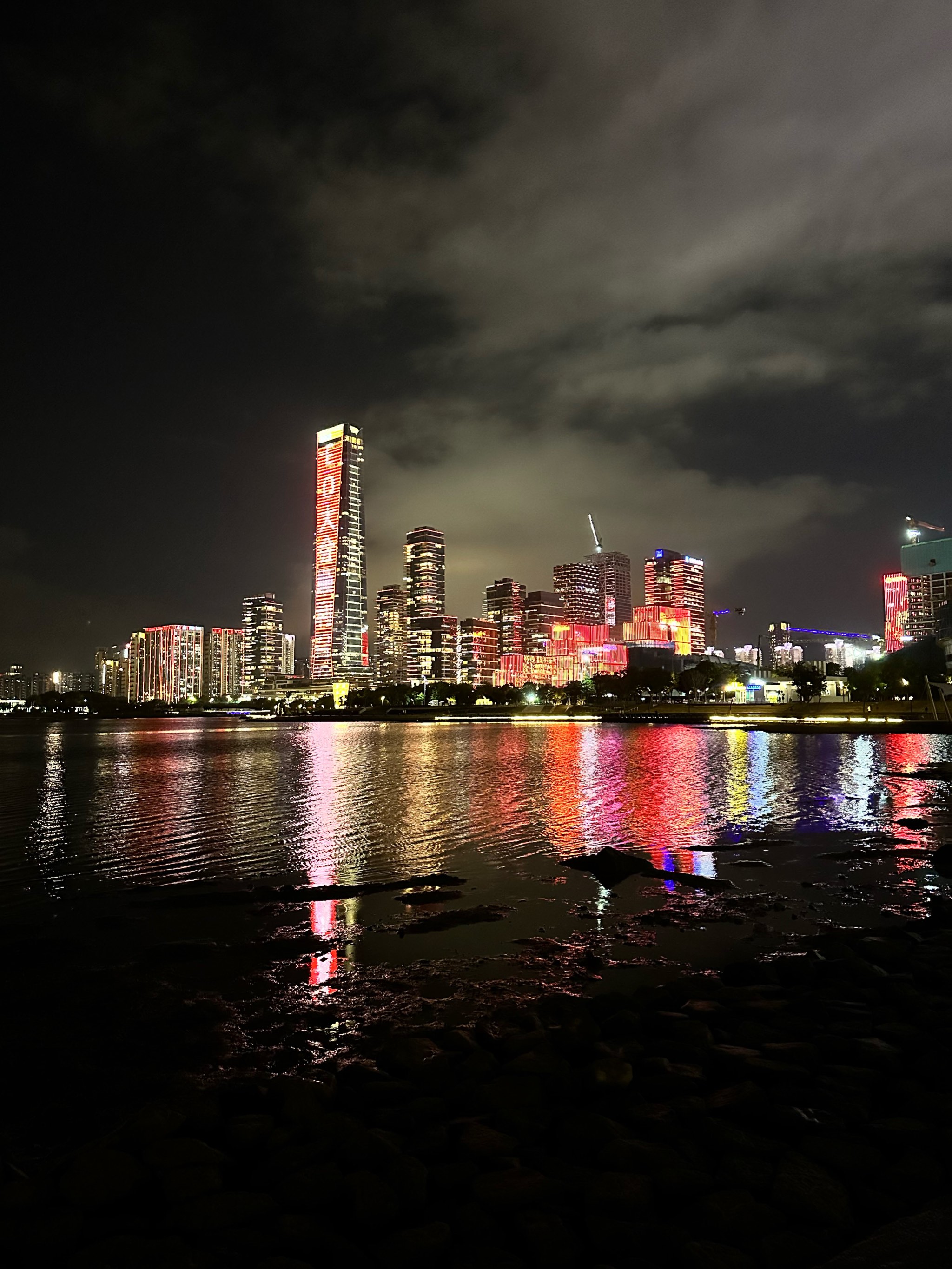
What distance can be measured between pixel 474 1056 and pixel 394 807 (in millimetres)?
25778

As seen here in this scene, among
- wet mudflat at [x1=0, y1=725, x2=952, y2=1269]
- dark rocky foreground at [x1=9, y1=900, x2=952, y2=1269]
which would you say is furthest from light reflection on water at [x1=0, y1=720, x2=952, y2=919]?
dark rocky foreground at [x1=9, y1=900, x2=952, y2=1269]

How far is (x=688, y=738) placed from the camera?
98188mm

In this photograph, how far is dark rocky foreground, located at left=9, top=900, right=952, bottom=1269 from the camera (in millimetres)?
5562

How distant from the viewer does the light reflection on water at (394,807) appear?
22266mm

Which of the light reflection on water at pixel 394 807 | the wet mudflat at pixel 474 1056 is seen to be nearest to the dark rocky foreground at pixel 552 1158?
the wet mudflat at pixel 474 1056

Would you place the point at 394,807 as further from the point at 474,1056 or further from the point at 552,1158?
the point at 552,1158

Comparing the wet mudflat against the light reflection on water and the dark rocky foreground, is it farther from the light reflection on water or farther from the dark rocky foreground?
the light reflection on water

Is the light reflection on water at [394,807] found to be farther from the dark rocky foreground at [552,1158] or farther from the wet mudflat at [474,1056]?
the dark rocky foreground at [552,1158]

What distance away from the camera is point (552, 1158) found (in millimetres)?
6598

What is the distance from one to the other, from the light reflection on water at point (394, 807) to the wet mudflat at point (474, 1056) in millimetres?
487

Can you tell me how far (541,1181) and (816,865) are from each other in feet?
58.9

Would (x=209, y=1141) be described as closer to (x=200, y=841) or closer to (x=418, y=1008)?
(x=418, y=1008)

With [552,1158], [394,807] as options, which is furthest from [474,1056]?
[394,807]

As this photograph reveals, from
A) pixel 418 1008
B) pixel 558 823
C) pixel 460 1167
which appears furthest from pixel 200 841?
pixel 460 1167
